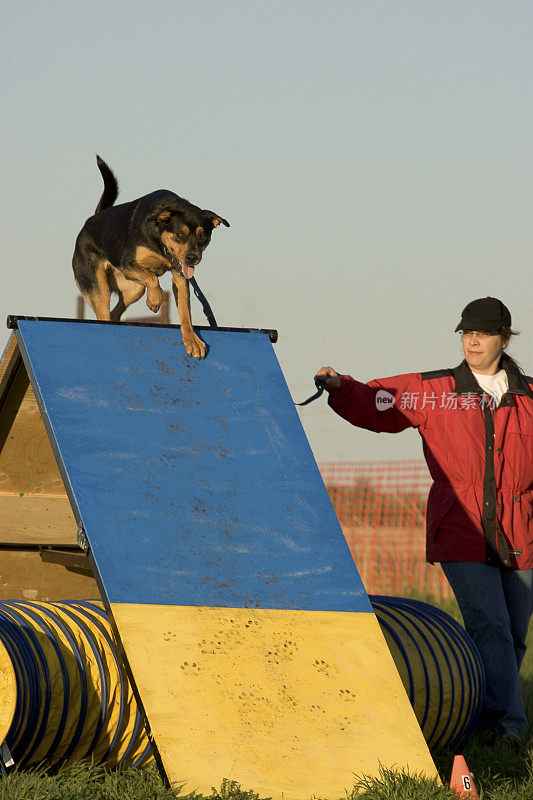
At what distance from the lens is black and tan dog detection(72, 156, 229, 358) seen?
5.13 m

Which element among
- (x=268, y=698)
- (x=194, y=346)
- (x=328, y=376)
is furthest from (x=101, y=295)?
(x=268, y=698)

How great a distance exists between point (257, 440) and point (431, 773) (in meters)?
1.61

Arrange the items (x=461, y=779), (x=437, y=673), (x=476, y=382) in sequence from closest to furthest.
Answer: (x=461, y=779), (x=437, y=673), (x=476, y=382)

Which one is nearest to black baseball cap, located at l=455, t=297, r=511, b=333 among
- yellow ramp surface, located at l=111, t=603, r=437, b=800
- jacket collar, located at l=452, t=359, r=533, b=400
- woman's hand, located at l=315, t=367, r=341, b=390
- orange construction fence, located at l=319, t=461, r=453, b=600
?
jacket collar, located at l=452, t=359, r=533, b=400

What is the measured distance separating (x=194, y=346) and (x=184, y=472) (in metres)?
0.82

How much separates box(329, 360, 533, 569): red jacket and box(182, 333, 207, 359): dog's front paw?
79 centimetres

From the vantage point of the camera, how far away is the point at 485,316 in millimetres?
5109

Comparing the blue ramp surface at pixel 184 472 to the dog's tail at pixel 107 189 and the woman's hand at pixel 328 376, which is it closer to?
the woman's hand at pixel 328 376

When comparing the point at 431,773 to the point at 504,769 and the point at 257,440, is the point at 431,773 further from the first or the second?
the point at 257,440

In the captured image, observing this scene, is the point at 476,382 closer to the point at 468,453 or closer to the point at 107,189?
the point at 468,453

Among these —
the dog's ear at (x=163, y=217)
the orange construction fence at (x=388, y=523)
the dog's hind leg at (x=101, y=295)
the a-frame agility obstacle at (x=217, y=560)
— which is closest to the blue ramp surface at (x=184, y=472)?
the a-frame agility obstacle at (x=217, y=560)

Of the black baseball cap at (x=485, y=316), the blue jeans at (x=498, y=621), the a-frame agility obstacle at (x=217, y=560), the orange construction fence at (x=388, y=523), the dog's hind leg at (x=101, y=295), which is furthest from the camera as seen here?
the orange construction fence at (x=388, y=523)

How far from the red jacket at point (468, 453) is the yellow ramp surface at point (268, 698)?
46.9 inches

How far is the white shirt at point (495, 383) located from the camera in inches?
203
